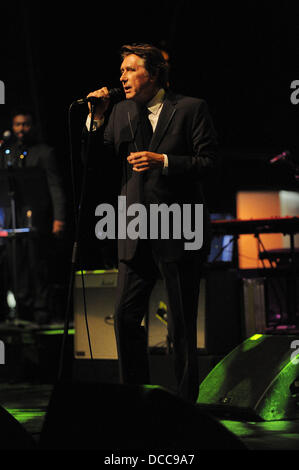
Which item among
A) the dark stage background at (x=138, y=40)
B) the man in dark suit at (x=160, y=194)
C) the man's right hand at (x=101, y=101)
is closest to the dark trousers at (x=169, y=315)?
the man in dark suit at (x=160, y=194)

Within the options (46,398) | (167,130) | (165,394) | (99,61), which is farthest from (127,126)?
(99,61)

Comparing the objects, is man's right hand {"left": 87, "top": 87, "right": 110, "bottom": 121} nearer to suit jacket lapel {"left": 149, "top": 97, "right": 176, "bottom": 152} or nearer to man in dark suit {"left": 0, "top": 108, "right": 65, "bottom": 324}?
suit jacket lapel {"left": 149, "top": 97, "right": 176, "bottom": 152}

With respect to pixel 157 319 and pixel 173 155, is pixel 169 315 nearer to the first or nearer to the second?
pixel 173 155

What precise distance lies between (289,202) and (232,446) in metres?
8.37

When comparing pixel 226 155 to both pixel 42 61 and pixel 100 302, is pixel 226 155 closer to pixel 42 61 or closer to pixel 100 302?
pixel 42 61

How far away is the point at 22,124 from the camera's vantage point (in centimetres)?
620

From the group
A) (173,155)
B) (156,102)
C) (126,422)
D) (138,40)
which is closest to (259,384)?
(173,155)

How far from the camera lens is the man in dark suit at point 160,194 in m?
3.11

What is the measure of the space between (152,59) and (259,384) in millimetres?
1686

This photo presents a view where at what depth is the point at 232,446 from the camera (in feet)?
5.81

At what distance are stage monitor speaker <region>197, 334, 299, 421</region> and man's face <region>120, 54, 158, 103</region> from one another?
1.47 m

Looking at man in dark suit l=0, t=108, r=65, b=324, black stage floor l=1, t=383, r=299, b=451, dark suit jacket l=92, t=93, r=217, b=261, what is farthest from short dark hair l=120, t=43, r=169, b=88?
man in dark suit l=0, t=108, r=65, b=324

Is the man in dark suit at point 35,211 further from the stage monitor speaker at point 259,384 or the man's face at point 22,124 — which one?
the stage monitor speaker at point 259,384
